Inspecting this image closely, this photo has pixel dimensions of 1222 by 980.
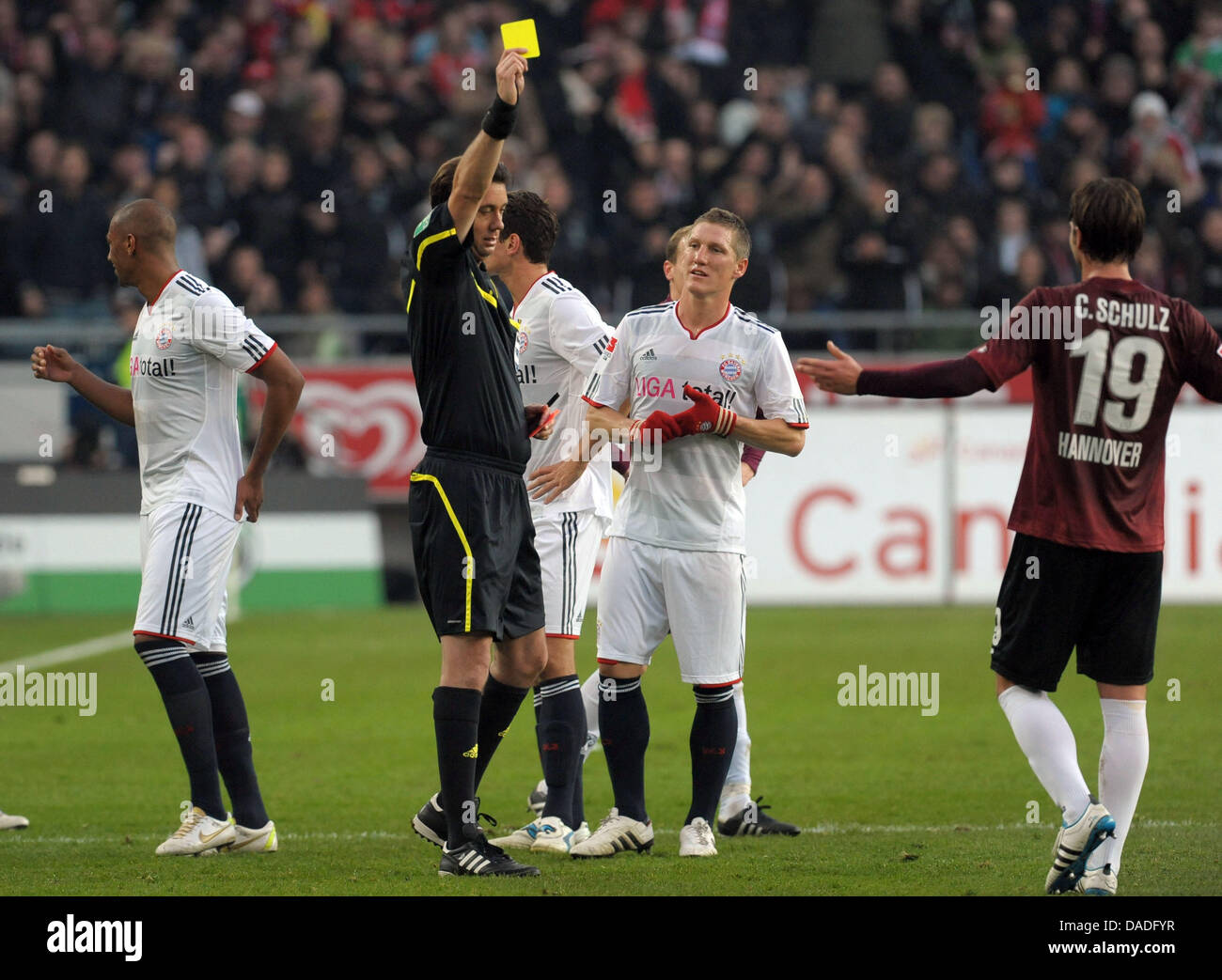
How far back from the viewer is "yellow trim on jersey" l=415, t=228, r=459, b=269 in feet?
→ 18.0

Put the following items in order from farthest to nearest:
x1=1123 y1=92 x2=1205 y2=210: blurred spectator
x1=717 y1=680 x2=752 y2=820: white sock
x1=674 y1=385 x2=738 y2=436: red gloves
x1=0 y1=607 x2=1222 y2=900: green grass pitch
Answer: x1=1123 y1=92 x2=1205 y2=210: blurred spectator
x1=717 y1=680 x2=752 y2=820: white sock
x1=674 y1=385 x2=738 y2=436: red gloves
x1=0 y1=607 x2=1222 y2=900: green grass pitch

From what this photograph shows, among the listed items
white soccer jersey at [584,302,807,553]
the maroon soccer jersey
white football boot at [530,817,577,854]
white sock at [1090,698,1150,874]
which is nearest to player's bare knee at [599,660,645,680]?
white soccer jersey at [584,302,807,553]

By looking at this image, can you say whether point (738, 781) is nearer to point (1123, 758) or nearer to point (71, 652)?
point (1123, 758)

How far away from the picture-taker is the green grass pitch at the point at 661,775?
5746 mm

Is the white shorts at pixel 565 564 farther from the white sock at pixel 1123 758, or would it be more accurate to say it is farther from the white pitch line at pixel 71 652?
the white pitch line at pixel 71 652

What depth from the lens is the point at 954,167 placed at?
1788 cm

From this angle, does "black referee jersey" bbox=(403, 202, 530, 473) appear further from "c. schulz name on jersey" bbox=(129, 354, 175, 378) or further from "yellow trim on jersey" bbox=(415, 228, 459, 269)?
"c. schulz name on jersey" bbox=(129, 354, 175, 378)

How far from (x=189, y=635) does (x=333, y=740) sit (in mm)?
3340

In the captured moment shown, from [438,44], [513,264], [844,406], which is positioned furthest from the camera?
[438,44]

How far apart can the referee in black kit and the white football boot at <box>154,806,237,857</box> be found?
0.88 m

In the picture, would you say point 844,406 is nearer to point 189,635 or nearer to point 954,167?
point 954,167

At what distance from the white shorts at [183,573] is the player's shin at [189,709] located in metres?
0.06

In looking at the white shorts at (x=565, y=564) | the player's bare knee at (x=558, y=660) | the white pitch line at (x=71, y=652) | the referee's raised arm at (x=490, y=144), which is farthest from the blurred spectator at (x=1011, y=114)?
the referee's raised arm at (x=490, y=144)

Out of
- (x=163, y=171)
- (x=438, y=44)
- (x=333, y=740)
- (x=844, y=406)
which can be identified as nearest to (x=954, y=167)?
(x=844, y=406)
